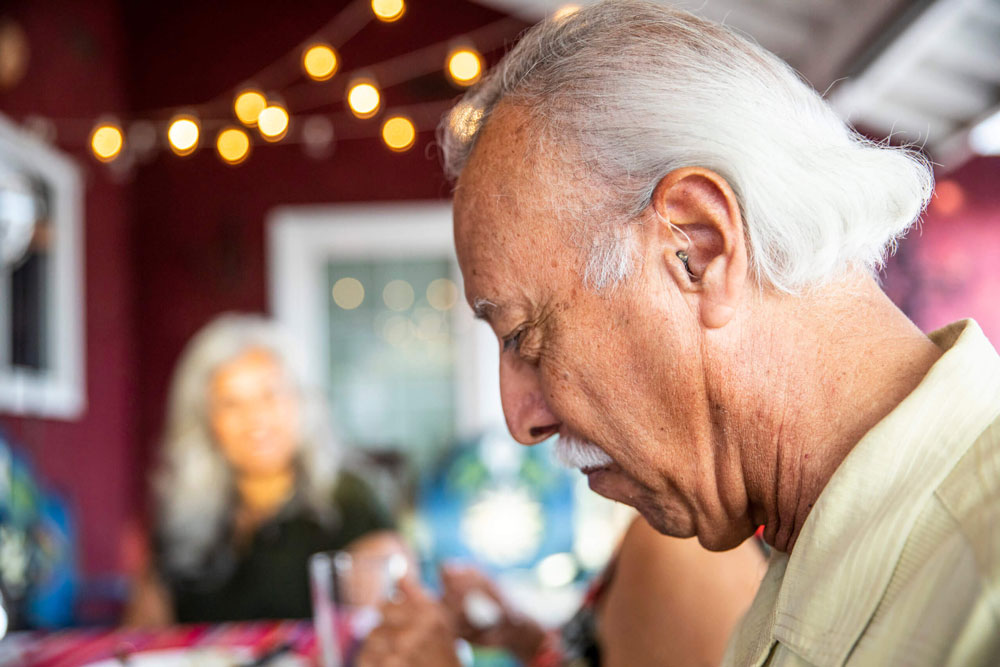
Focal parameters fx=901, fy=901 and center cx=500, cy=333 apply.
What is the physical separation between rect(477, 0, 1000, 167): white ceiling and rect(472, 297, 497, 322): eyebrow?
8.75ft

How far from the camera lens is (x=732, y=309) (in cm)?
73

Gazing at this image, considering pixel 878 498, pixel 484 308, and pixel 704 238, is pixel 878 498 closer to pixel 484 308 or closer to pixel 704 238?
pixel 704 238

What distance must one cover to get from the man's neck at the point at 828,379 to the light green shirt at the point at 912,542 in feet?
0.12

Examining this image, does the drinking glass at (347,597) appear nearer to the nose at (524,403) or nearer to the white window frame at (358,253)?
the nose at (524,403)

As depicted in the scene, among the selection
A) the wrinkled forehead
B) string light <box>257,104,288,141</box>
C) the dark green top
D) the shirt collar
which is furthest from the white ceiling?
the shirt collar

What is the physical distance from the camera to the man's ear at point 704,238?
0.72 metres

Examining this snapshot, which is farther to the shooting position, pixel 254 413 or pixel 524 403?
pixel 254 413

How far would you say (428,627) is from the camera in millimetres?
1291

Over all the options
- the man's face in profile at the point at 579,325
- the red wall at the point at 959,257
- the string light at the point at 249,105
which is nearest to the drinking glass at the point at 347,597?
the man's face in profile at the point at 579,325

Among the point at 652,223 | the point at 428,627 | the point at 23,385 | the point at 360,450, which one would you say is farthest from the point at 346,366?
the point at 652,223

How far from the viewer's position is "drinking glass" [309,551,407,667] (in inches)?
48.1

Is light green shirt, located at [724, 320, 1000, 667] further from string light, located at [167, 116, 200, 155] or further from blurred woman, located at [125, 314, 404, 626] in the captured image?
string light, located at [167, 116, 200, 155]

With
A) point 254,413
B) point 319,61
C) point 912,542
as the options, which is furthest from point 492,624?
point 319,61

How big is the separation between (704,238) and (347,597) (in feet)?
2.50
